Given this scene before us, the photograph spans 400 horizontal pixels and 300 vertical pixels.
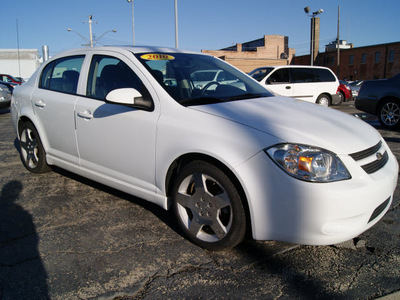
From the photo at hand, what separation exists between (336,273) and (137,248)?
149 cm

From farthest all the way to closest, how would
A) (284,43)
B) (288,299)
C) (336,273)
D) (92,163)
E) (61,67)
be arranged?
(284,43)
(61,67)
(92,163)
(336,273)
(288,299)

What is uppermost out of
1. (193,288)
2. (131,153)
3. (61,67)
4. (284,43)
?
(284,43)

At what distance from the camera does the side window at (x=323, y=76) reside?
43.3 ft

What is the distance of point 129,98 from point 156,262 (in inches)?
52.3

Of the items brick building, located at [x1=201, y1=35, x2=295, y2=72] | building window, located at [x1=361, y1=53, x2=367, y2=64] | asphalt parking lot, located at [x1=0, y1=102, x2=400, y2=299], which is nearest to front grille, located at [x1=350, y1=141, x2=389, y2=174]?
asphalt parking lot, located at [x1=0, y1=102, x2=400, y2=299]

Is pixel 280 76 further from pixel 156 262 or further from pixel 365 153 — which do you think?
pixel 156 262

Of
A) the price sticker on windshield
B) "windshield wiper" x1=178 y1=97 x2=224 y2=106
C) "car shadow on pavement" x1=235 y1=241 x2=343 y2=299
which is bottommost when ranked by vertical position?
"car shadow on pavement" x1=235 y1=241 x2=343 y2=299

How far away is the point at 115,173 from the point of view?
334 centimetres

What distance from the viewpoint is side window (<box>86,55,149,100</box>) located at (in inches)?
130

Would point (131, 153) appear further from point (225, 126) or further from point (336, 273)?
point (336, 273)

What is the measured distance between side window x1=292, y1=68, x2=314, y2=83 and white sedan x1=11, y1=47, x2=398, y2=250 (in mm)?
9294

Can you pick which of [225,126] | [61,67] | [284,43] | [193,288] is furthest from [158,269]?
[284,43]

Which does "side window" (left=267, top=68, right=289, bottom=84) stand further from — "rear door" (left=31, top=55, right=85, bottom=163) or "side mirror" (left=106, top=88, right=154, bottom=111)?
"side mirror" (left=106, top=88, right=154, bottom=111)

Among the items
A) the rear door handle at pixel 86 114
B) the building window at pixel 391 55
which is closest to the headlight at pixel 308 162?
the rear door handle at pixel 86 114
